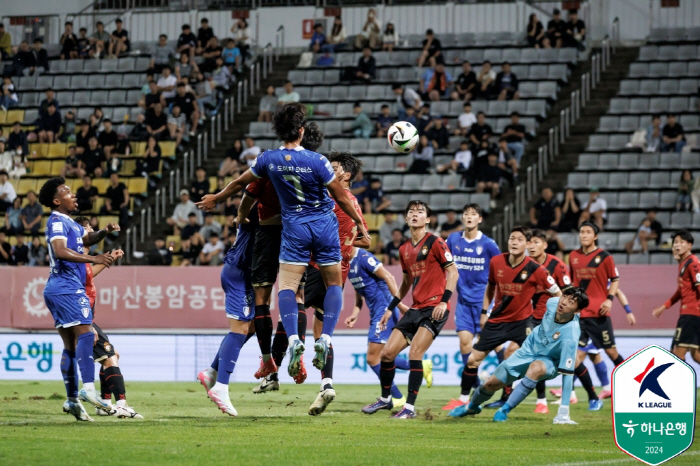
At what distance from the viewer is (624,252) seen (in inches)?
773

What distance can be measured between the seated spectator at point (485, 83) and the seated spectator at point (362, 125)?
105 inches

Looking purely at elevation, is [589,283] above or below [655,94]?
below

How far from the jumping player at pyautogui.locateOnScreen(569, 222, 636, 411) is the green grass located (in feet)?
4.31

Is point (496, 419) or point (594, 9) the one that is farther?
point (594, 9)

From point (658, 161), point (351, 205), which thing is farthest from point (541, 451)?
point (658, 161)

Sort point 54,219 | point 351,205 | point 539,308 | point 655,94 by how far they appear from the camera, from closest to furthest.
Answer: point 351,205
point 54,219
point 539,308
point 655,94

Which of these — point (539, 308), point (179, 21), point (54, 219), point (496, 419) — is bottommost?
point (496, 419)

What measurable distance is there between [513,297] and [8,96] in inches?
764

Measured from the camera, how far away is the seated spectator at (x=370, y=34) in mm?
26406

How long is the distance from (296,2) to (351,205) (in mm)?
20493

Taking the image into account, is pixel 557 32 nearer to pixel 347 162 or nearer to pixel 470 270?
pixel 470 270

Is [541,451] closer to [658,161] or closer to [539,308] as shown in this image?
[539,308]

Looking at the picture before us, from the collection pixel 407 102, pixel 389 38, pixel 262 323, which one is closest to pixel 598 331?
pixel 262 323

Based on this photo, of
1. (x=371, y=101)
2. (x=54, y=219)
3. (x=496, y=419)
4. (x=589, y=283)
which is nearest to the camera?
(x=54, y=219)
